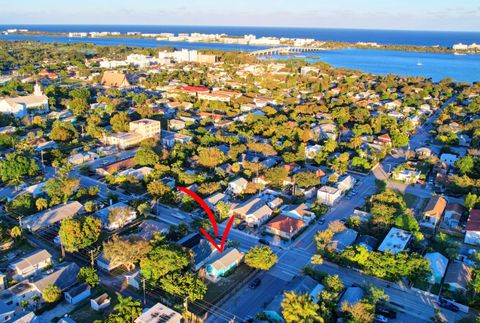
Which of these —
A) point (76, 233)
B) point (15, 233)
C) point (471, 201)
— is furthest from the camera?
point (471, 201)

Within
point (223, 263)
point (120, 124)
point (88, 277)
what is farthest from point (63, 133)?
point (223, 263)

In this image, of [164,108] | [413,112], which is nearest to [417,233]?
[413,112]

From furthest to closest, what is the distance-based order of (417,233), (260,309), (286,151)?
(286,151) < (417,233) < (260,309)

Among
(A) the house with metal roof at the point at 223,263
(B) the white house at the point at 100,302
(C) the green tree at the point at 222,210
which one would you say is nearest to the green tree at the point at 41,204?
(B) the white house at the point at 100,302

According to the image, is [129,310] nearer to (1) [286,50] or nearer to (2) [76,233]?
(2) [76,233]

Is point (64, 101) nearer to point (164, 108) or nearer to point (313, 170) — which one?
point (164, 108)

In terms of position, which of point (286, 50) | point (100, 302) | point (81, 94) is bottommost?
point (100, 302)

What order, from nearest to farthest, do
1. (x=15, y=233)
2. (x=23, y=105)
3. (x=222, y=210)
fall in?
(x=15, y=233)
(x=222, y=210)
(x=23, y=105)
